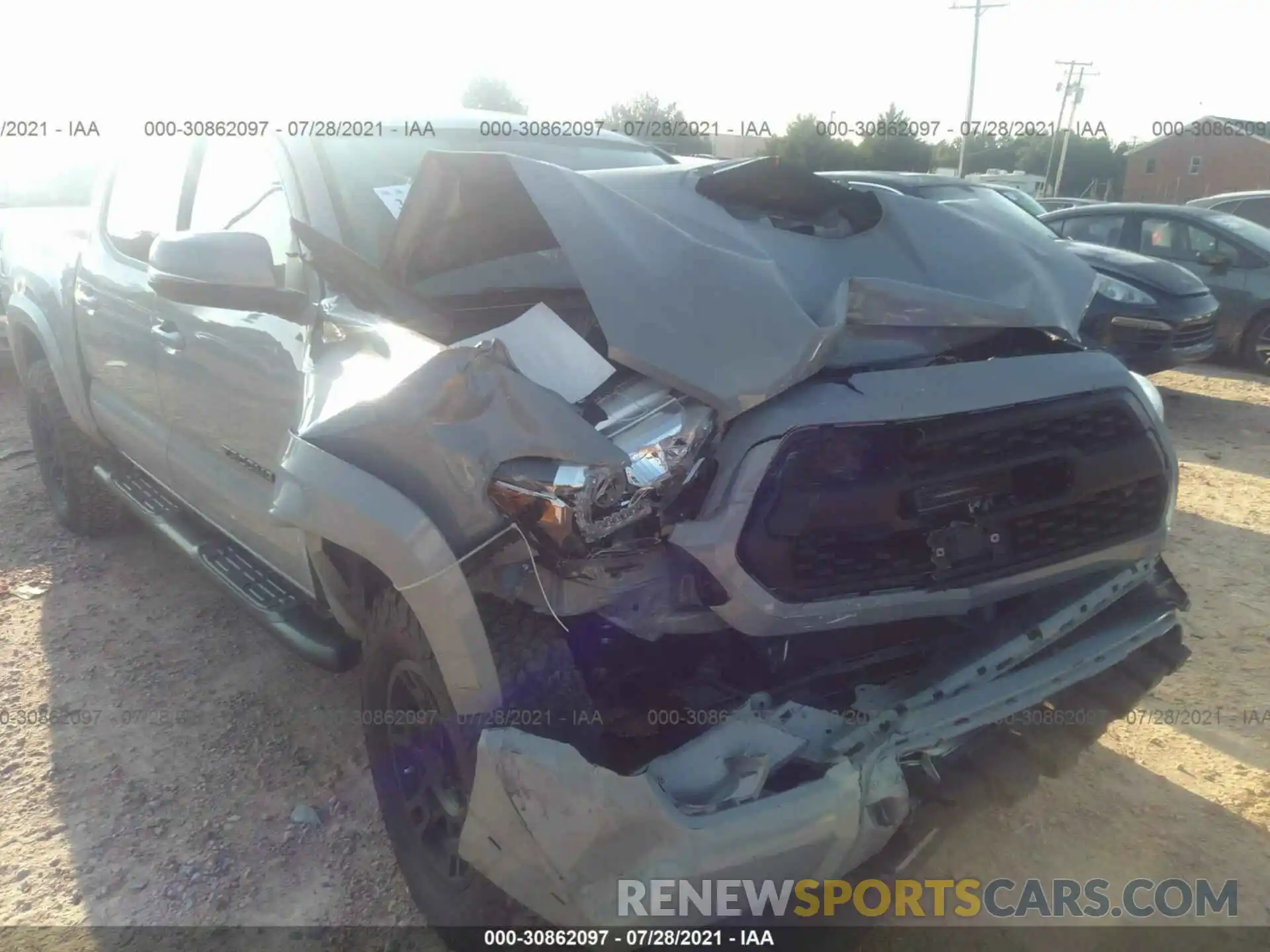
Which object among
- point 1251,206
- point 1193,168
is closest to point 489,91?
point 1251,206

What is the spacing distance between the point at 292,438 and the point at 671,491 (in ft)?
3.14

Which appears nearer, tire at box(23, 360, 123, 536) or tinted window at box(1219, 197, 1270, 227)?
tire at box(23, 360, 123, 536)

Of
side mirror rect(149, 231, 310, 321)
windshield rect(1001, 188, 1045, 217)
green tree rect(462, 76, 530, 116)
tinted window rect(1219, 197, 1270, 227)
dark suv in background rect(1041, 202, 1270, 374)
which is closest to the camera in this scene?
side mirror rect(149, 231, 310, 321)

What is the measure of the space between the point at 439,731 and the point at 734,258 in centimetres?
125

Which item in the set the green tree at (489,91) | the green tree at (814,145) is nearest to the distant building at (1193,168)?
the green tree at (814,145)

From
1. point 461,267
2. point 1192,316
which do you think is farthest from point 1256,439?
point 461,267

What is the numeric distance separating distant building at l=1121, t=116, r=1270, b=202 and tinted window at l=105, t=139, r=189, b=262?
138 ft

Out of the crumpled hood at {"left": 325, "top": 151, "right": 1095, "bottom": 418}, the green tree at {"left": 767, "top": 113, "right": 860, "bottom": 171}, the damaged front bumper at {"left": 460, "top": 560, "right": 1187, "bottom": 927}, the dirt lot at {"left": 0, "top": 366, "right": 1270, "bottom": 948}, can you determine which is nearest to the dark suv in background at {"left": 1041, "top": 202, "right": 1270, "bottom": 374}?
the dirt lot at {"left": 0, "top": 366, "right": 1270, "bottom": 948}

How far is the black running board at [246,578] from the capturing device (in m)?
2.77

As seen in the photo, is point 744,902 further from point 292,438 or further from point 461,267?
point 461,267

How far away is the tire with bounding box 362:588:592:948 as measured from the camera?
187 cm

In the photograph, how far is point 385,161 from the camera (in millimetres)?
2941

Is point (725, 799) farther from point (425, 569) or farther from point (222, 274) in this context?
point (222, 274)

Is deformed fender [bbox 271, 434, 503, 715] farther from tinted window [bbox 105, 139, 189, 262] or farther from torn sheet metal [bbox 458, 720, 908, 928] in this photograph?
tinted window [bbox 105, 139, 189, 262]
